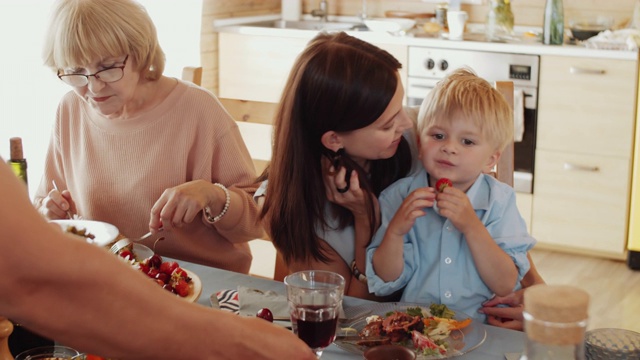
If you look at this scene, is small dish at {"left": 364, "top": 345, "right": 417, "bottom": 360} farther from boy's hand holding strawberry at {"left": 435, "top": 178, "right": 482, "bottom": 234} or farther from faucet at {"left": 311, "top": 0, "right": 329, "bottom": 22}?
faucet at {"left": 311, "top": 0, "right": 329, "bottom": 22}

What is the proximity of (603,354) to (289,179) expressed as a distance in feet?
2.59

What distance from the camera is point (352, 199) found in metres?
1.80

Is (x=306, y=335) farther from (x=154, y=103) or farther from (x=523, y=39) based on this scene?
(x=523, y=39)

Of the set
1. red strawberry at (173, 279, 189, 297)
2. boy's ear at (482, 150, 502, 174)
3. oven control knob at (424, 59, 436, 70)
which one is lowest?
red strawberry at (173, 279, 189, 297)

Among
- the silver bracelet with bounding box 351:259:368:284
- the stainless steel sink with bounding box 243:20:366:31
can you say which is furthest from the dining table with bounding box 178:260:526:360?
the stainless steel sink with bounding box 243:20:366:31

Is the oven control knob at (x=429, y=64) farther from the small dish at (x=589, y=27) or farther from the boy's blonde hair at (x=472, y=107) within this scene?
the boy's blonde hair at (x=472, y=107)

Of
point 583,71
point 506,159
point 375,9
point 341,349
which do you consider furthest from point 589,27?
point 341,349

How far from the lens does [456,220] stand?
66.6 inches

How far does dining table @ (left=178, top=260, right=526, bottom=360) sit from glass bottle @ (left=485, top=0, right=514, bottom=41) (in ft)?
9.12

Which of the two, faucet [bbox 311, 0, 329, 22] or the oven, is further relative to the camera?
faucet [bbox 311, 0, 329, 22]

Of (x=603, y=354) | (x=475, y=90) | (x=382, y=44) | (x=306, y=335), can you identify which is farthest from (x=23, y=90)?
(x=603, y=354)

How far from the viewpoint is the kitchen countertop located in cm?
375

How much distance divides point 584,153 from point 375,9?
159 centimetres

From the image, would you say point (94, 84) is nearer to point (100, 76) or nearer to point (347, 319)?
point (100, 76)
